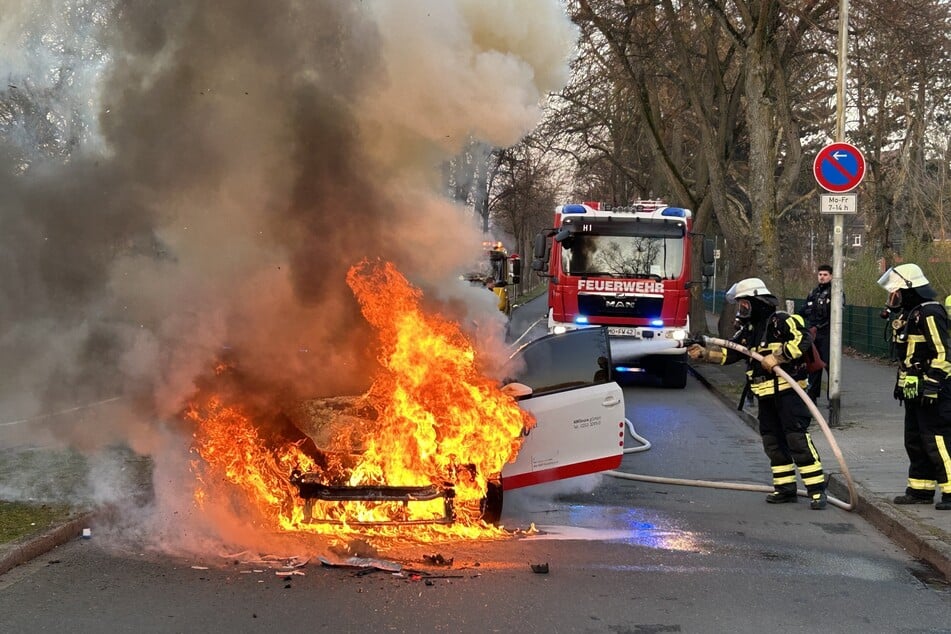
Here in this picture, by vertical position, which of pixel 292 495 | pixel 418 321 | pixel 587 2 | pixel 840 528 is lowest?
pixel 840 528

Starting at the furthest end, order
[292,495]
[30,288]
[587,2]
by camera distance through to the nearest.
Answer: [587,2] → [30,288] → [292,495]

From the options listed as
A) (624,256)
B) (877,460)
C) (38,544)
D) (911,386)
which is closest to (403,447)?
(38,544)

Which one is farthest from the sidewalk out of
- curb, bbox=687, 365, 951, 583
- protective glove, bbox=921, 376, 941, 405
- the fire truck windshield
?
the fire truck windshield

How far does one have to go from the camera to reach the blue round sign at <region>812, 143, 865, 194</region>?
10945mm

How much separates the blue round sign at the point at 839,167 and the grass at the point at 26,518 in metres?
8.83

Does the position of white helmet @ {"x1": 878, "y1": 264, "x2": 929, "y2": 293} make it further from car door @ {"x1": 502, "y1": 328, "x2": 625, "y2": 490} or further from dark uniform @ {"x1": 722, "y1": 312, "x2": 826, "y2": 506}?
car door @ {"x1": 502, "y1": 328, "x2": 625, "y2": 490}

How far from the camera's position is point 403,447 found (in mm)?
6035

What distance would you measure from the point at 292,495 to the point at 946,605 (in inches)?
153

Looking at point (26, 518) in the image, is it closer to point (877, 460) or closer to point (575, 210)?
point (877, 460)

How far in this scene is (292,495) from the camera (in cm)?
600

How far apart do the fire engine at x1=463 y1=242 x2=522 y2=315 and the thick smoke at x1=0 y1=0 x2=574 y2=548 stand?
1.82ft

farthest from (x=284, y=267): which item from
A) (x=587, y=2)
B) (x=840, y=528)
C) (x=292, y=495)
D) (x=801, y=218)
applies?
(x=801, y=218)

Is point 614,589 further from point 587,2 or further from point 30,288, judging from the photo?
point 587,2

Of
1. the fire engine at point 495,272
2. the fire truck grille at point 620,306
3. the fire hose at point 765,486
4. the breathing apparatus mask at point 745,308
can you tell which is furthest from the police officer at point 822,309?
the breathing apparatus mask at point 745,308
